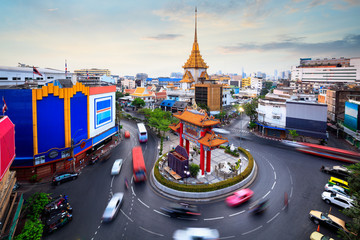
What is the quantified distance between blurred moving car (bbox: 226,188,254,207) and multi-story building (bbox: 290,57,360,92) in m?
89.4

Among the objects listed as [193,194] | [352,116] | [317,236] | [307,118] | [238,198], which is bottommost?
[317,236]

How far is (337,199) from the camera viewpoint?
2322 centimetres

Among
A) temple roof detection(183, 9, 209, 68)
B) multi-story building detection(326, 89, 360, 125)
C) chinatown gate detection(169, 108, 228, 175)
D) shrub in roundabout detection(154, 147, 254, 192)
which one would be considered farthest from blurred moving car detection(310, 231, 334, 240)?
temple roof detection(183, 9, 209, 68)

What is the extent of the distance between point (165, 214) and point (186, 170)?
7826mm

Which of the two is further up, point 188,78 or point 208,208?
point 188,78

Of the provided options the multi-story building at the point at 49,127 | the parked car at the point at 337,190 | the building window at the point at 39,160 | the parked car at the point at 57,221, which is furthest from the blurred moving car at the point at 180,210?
the building window at the point at 39,160

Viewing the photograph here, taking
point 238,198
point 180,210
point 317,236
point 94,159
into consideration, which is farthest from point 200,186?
point 94,159

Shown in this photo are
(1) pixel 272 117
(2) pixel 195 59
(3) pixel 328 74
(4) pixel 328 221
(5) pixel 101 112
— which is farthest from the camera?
(3) pixel 328 74

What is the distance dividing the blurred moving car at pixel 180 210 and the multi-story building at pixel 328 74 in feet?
314

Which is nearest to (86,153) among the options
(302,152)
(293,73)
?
(302,152)

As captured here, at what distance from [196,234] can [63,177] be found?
2134 cm

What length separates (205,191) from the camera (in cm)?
2548

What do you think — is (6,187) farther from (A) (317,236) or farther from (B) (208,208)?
(A) (317,236)

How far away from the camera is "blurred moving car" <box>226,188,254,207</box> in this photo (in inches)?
928
